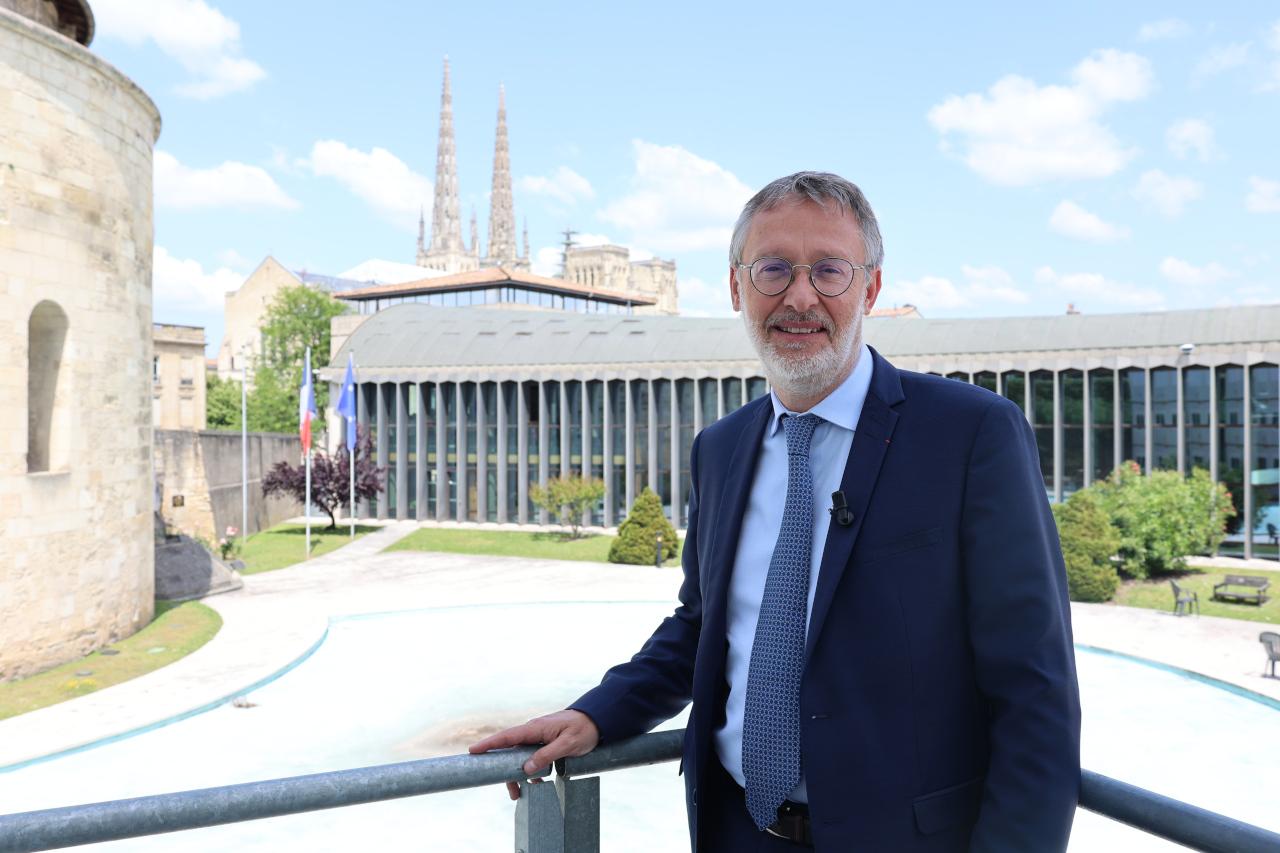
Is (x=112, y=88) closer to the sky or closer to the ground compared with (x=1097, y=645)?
closer to the sky

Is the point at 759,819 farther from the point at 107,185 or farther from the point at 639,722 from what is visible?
the point at 107,185

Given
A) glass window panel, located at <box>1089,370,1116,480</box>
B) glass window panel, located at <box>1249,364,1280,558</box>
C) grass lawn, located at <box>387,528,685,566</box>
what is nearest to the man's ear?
grass lawn, located at <box>387,528,685,566</box>

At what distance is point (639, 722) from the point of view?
2.87 meters

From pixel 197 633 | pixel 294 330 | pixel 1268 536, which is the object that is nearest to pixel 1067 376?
pixel 1268 536

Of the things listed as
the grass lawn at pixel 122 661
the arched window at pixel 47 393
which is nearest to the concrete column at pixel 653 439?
the grass lawn at pixel 122 661

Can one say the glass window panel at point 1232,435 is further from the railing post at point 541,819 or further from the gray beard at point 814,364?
the railing post at point 541,819

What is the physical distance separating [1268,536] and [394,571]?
27.2 metres

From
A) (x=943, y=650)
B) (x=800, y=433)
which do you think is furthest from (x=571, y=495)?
(x=943, y=650)

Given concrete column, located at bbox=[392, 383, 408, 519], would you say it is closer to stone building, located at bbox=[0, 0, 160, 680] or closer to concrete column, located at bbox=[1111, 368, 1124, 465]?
stone building, located at bbox=[0, 0, 160, 680]

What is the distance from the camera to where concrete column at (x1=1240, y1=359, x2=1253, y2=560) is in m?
31.3

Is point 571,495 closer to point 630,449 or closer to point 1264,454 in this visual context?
point 630,449

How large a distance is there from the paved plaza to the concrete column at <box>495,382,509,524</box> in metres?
9.95

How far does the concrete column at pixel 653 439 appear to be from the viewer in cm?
4019

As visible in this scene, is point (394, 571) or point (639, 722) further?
point (394, 571)
